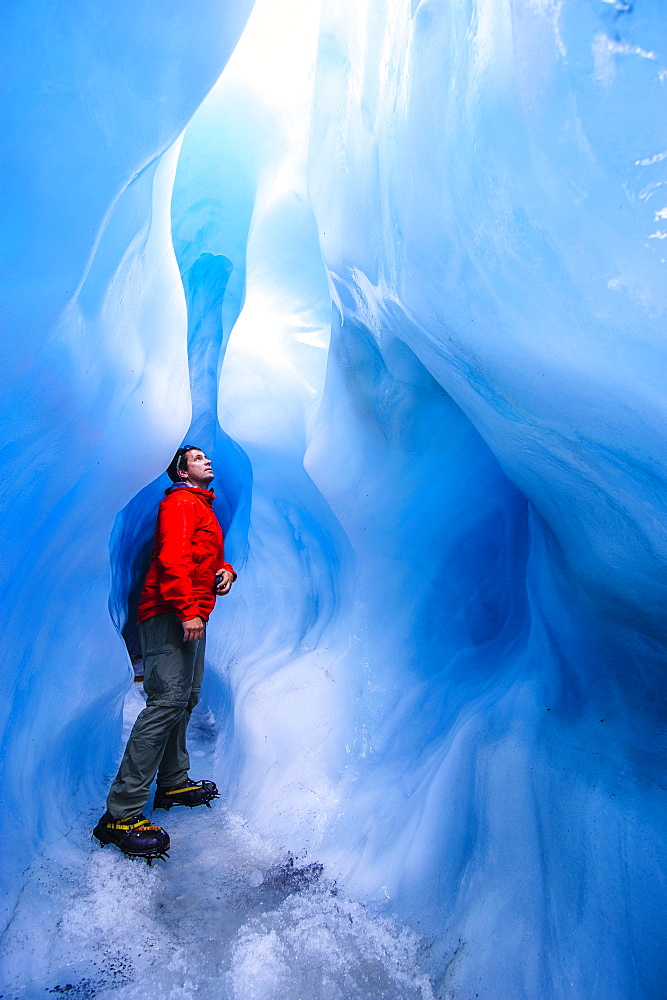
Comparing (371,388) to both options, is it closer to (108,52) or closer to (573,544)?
(573,544)

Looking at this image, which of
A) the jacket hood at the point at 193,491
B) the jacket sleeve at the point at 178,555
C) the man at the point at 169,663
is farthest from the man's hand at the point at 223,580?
the jacket hood at the point at 193,491

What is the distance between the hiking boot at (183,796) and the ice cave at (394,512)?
0.11m

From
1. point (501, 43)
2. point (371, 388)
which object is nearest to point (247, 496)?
point (371, 388)

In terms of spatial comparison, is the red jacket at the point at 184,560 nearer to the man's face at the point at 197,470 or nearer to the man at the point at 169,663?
the man at the point at 169,663

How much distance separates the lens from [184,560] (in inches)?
72.6

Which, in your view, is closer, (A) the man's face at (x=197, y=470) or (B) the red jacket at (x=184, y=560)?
(B) the red jacket at (x=184, y=560)

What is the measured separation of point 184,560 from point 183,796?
779 mm

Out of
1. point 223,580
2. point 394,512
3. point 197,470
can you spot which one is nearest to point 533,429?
point 394,512

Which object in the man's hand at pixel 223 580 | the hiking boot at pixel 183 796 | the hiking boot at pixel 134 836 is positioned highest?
the man's hand at pixel 223 580

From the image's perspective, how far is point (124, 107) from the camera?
1385mm

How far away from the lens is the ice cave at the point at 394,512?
109cm

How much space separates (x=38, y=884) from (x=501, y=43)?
1.87m

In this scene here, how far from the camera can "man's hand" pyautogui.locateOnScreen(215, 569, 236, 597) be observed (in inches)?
79.0

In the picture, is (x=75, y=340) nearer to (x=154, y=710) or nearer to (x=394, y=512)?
(x=154, y=710)
